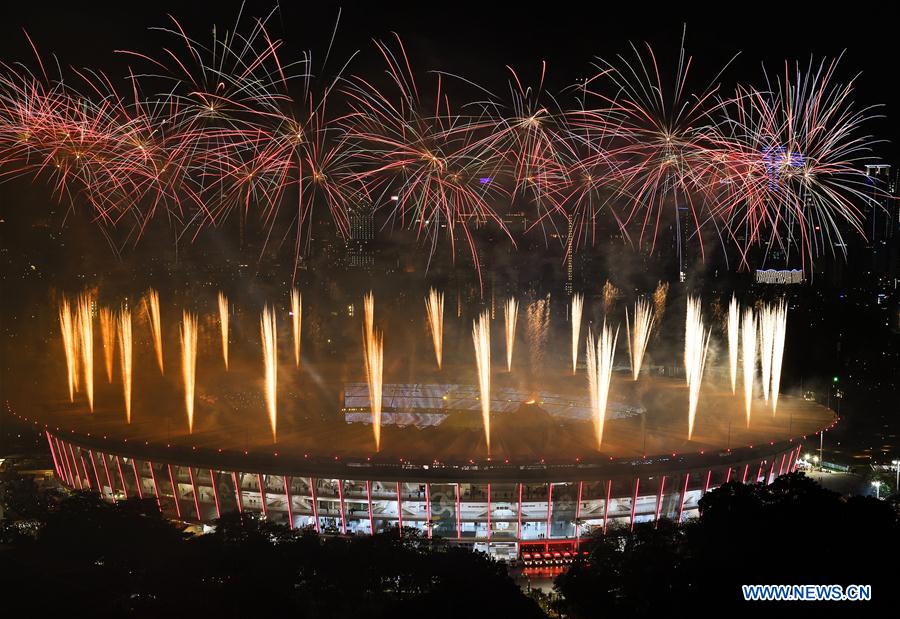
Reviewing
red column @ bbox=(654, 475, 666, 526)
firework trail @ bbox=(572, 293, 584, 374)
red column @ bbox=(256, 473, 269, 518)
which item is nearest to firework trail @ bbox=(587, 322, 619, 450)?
firework trail @ bbox=(572, 293, 584, 374)

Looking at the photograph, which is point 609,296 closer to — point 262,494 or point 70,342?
point 70,342

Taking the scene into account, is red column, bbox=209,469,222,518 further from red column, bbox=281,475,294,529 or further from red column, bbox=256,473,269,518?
red column, bbox=281,475,294,529

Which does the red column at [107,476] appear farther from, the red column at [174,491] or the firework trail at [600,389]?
the firework trail at [600,389]

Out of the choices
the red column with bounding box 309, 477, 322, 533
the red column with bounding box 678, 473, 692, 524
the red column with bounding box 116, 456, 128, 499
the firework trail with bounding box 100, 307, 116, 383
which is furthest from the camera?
the firework trail with bounding box 100, 307, 116, 383

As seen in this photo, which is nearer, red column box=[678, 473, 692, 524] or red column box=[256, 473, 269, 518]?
red column box=[256, 473, 269, 518]

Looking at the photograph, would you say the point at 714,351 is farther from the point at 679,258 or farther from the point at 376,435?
the point at 376,435

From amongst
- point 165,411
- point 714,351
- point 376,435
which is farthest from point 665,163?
point 714,351
